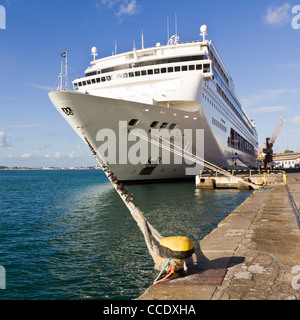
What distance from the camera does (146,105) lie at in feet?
72.6

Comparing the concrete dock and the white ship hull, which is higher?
the white ship hull

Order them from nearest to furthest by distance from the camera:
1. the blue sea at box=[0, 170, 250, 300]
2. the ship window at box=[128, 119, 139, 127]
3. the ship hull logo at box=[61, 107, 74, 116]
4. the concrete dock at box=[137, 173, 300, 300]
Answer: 1. the concrete dock at box=[137, 173, 300, 300]
2. the blue sea at box=[0, 170, 250, 300]
3. the ship hull logo at box=[61, 107, 74, 116]
4. the ship window at box=[128, 119, 139, 127]

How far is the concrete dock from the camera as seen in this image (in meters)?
4.47

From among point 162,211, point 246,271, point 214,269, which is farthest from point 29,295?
point 162,211

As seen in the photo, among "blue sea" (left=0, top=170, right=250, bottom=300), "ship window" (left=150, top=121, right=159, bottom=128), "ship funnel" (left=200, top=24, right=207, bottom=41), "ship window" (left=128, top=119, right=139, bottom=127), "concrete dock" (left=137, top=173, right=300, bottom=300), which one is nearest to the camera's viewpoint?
"concrete dock" (left=137, top=173, right=300, bottom=300)

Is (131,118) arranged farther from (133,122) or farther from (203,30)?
(203,30)

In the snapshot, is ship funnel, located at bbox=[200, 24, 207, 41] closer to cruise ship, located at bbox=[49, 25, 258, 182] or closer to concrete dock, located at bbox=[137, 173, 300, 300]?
cruise ship, located at bbox=[49, 25, 258, 182]

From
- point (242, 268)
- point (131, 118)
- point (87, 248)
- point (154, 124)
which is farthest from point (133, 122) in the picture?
point (242, 268)

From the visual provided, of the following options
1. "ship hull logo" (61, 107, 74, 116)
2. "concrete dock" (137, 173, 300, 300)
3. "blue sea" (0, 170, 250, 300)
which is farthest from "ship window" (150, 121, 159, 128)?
"concrete dock" (137, 173, 300, 300)

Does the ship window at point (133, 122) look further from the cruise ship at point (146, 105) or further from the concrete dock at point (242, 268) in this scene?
the concrete dock at point (242, 268)

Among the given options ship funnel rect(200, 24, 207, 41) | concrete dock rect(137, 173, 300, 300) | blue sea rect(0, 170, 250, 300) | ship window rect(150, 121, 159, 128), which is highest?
ship funnel rect(200, 24, 207, 41)

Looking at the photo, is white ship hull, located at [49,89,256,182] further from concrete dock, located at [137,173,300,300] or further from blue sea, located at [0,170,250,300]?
concrete dock, located at [137,173,300,300]

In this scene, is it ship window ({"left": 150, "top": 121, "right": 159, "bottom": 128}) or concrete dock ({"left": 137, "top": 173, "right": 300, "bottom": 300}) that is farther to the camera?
ship window ({"left": 150, "top": 121, "right": 159, "bottom": 128})

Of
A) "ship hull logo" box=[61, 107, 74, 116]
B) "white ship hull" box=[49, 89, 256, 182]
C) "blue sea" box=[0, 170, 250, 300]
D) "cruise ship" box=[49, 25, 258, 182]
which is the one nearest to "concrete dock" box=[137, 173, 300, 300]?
"blue sea" box=[0, 170, 250, 300]
